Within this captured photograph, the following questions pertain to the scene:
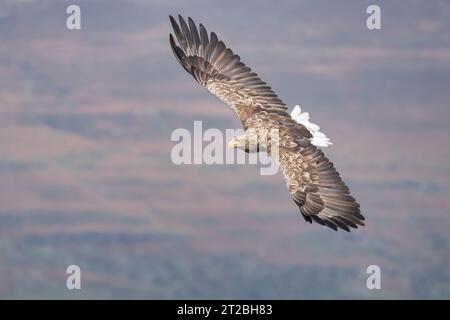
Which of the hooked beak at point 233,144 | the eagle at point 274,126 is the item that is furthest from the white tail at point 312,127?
the hooked beak at point 233,144

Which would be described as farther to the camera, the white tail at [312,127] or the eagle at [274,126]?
the white tail at [312,127]

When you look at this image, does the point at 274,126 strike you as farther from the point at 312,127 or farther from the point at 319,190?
the point at 319,190

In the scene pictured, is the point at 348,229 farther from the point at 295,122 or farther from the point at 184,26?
the point at 184,26

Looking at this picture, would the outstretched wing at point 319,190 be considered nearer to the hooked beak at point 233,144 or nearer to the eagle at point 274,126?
the eagle at point 274,126

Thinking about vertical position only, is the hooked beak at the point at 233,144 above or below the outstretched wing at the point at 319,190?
above

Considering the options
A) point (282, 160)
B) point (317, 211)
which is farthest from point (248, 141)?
point (317, 211)

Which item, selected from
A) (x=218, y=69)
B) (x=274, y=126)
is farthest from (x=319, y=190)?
(x=218, y=69)
